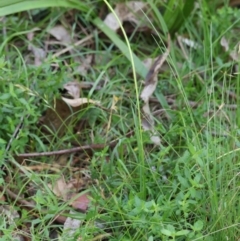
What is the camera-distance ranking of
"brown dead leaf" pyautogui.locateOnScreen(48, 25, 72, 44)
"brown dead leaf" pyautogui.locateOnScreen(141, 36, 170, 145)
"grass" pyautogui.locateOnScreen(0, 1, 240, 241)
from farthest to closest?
1. "brown dead leaf" pyautogui.locateOnScreen(48, 25, 72, 44)
2. "brown dead leaf" pyautogui.locateOnScreen(141, 36, 170, 145)
3. "grass" pyautogui.locateOnScreen(0, 1, 240, 241)

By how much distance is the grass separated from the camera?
68.1 inches

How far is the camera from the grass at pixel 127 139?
1.73m

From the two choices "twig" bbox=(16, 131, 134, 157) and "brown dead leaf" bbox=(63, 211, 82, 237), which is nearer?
"brown dead leaf" bbox=(63, 211, 82, 237)

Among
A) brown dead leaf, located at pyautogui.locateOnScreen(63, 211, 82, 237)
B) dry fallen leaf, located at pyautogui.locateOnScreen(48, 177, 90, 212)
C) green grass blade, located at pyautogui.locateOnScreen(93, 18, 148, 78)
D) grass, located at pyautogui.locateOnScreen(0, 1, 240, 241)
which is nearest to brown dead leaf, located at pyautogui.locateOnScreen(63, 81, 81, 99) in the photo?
grass, located at pyautogui.locateOnScreen(0, 1, 240, 241)

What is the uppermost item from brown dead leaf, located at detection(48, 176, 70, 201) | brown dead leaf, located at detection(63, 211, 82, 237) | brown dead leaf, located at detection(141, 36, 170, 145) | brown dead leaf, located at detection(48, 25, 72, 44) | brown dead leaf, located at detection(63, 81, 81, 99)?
brown dead leaf, located at detection(141, 36, 170, 145)

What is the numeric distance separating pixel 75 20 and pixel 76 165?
0.68 meters

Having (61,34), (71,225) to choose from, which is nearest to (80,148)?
(71,225)

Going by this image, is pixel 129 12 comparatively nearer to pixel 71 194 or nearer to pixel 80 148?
pixel 80 148

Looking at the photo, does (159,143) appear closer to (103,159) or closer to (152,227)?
(103,159)

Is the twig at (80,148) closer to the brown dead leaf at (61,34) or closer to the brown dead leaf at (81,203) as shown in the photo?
the brown dead leaf at (81,203)

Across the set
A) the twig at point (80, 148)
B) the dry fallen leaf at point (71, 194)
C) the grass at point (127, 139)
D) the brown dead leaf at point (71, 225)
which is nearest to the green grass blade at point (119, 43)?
the grass at point (127, 139)

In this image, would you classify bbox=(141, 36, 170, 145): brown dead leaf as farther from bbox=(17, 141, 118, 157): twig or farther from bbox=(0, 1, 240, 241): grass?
bbox=(17, 141, 118, 157): twig

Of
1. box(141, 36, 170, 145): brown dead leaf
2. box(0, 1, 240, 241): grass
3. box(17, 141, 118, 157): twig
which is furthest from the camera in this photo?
box(141, 36, 170, 145): brown dead leaf

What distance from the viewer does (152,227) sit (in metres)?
1.66
